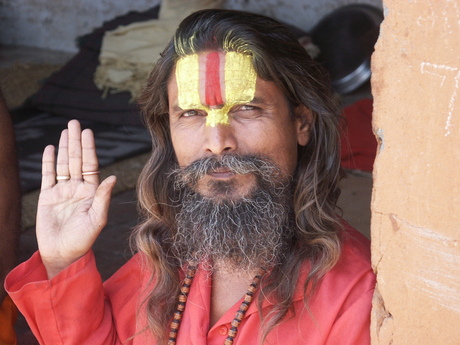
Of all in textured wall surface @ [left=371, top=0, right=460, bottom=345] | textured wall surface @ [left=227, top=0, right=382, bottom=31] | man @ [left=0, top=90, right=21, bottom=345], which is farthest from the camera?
textured wall surface @ [left=227, top=0, right=382, bottom=31]

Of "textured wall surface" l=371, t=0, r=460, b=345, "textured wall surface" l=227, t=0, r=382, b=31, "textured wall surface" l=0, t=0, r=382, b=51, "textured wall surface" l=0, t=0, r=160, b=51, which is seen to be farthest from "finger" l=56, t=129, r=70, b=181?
"textured wall surface" l=0, t=0, r=160, b=51

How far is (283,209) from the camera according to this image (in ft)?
7.72

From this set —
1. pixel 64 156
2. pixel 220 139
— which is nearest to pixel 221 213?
pixel 220 139

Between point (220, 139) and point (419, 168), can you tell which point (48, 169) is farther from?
point (419, 168)

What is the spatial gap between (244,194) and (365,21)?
5.32 meters

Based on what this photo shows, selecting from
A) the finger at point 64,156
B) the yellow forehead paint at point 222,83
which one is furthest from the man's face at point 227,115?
the finger at point 64,156

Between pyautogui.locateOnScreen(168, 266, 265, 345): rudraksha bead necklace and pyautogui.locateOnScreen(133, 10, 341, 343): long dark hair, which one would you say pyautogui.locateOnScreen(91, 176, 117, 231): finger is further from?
pyautogui.locateOnScreen(168, 266, 265, 345): rudraksha bead necklace

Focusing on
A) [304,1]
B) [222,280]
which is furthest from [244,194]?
[304,1]

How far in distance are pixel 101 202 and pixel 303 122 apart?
0.74 metres

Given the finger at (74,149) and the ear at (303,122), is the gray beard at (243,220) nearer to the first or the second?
the ear at (303,122)

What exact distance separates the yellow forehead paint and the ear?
23 cm

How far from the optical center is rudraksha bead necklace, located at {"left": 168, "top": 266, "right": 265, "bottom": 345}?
216cm

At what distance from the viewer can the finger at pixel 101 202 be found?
2.34 m

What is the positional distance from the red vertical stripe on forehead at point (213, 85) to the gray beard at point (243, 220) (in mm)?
187
